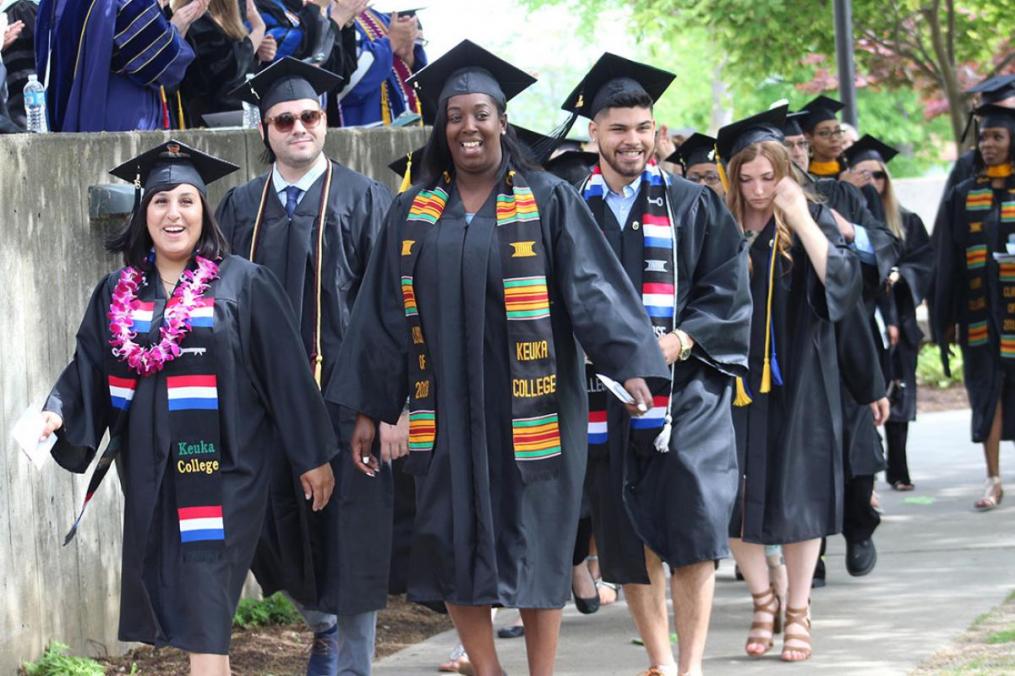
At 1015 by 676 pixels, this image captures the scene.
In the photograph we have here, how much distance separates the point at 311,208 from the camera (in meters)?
6.78

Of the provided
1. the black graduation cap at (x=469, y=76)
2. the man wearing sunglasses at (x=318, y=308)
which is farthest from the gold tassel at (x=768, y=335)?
the black graduation cap at (x=469, y=76)

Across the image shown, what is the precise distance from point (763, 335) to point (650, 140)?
1.29 meters

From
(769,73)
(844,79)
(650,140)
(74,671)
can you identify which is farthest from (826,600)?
(769,73)

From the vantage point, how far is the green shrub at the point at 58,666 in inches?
270

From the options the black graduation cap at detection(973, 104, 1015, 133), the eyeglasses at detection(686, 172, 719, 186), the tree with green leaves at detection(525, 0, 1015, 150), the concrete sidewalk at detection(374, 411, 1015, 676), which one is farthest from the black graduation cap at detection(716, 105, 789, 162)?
the tree with green leaves at detection(525, 0, 1015, 150)

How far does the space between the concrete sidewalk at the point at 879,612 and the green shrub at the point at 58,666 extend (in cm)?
116

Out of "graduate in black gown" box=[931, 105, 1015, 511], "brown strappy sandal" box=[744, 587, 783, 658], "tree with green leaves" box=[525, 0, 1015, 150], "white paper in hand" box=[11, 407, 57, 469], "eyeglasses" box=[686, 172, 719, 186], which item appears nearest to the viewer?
"white paper in hand" box=[11, 407, 57, 469]

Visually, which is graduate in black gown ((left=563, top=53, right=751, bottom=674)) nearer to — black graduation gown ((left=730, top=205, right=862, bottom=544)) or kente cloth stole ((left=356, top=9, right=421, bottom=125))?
black graduation gown ((left=730, top=205, right=862, bottom=544))

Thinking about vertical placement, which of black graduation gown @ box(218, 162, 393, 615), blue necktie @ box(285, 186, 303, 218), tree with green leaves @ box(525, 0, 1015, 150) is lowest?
black graduation gown @ box(218, 162, 393, 615)

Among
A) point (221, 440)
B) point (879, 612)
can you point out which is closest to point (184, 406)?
point (221, 440)

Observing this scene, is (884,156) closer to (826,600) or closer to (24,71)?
(826,600)

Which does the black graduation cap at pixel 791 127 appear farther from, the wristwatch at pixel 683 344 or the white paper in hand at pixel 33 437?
the white paper in hand at pixel 33 437

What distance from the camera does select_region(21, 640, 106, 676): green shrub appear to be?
22.5ft

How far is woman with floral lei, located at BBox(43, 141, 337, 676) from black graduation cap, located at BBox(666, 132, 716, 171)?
3198mm
